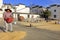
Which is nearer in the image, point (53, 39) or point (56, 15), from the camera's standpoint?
point (53, 39)

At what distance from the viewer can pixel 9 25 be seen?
518 inches

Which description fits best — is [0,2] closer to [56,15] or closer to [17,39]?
[56,15]

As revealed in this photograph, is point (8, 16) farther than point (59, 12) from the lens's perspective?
No

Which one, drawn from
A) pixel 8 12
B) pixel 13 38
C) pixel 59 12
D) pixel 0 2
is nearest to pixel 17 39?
pixel 13 38

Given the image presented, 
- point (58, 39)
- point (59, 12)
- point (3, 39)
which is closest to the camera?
point (3, 39)

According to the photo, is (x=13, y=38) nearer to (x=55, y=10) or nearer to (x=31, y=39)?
(x=31, y=39)

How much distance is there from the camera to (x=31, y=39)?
35.0 ft

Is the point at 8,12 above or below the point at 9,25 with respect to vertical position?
above

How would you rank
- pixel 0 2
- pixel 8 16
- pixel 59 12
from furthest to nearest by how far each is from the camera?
pixel 59 12 → pixel 0 2 → pixel 8 16

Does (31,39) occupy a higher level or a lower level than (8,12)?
lower

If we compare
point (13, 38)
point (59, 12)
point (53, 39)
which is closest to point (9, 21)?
point (13, 38)

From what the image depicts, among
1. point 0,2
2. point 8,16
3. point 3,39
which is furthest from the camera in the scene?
point 0,2

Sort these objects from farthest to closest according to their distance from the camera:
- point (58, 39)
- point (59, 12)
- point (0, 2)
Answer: point (59, 12)
point (0, 2)
point (58, 39)

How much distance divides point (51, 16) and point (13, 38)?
243 feet
